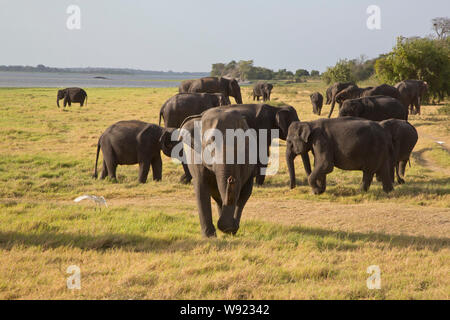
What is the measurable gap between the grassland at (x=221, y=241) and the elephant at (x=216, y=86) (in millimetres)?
9631

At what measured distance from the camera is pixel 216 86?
921 inches

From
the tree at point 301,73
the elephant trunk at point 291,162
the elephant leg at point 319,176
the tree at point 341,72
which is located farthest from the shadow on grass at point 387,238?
the tree at point 301,73

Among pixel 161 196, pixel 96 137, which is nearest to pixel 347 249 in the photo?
pixel 161 196

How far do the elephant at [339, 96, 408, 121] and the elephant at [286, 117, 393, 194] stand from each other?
522 centimetres

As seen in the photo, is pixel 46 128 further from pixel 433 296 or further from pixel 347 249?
pixel 433 296

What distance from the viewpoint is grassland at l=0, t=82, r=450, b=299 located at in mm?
5312

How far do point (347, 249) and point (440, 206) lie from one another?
4.14 m

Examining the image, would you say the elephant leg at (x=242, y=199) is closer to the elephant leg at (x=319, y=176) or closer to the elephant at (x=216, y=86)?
the elephant leg at (x=319, y=176)

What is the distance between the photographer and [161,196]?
11.2m

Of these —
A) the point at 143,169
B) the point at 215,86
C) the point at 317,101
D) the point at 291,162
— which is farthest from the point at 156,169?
the point at 317,101

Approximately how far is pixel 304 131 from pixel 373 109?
633cm

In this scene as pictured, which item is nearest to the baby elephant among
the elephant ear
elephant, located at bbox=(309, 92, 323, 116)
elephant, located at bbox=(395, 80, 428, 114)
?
the elephant ear

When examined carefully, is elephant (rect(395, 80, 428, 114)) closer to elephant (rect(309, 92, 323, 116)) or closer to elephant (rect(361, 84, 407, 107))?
elephant (rect(361, 84, 407, 107))

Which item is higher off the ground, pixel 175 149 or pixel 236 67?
pixel 236 67
